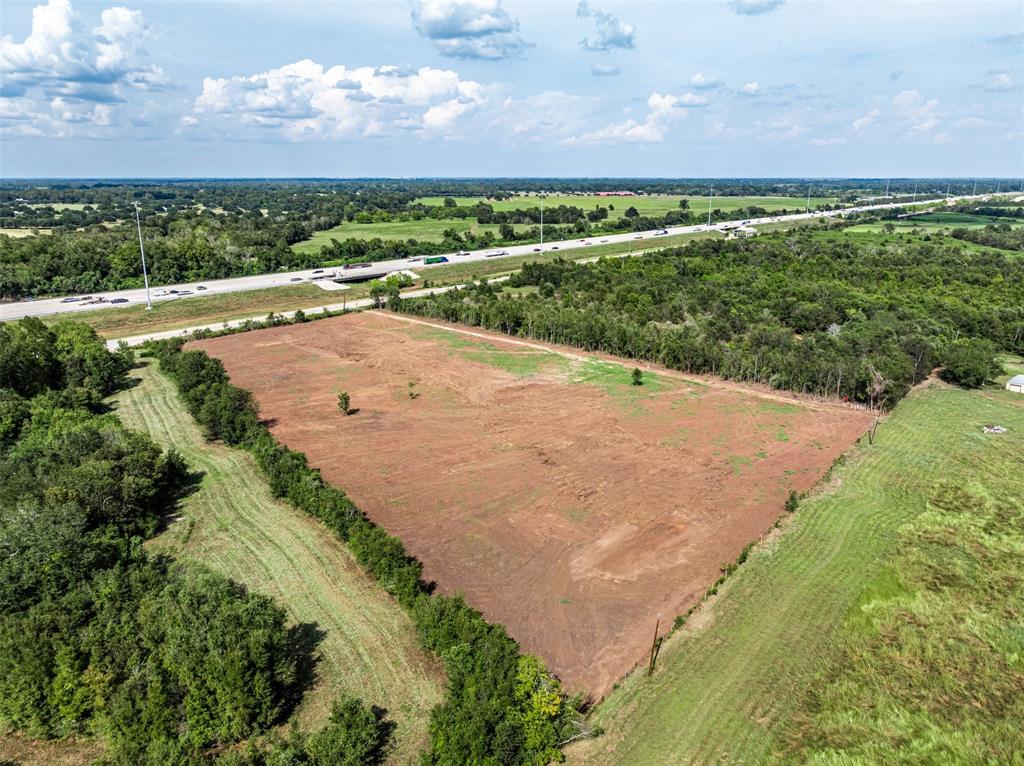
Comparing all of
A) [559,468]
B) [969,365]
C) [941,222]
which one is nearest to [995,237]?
[941,222]

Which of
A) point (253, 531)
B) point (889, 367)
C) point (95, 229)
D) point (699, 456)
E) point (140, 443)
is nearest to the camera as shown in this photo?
point (253, 531)

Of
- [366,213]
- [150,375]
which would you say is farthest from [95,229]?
[150,375]

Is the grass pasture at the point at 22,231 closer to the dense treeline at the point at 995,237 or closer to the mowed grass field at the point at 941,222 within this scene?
the mowed grass field at the point at 941,222

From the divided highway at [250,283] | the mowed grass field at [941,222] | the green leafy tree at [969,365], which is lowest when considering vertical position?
the green leafy tree at [969,365]

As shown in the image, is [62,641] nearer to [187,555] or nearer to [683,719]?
[187,555]

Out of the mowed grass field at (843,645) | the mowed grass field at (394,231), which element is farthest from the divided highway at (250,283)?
the mowed grass field at (843,645)
